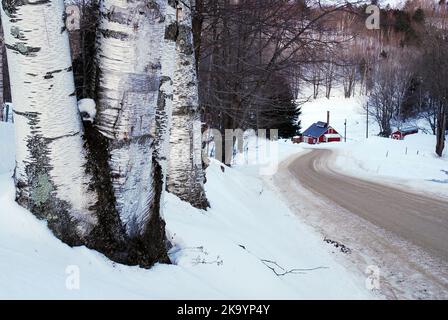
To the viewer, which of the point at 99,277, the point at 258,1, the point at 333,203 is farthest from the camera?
the point at 333,203

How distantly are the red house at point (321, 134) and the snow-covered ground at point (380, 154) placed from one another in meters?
3.04

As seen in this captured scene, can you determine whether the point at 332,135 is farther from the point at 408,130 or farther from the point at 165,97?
the point at 165,97

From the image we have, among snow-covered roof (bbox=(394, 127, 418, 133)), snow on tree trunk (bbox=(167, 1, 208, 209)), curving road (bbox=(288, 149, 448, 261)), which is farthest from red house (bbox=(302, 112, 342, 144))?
snow on tree trunk (bbox=(167, 1, 208, 209))

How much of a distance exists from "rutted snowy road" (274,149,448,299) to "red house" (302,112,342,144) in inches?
1761

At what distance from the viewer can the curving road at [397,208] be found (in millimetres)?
8148

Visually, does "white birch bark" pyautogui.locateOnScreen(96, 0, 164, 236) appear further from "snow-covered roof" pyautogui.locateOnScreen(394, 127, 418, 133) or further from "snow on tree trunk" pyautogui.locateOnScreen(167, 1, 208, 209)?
"snow-covered roof" pyautogui.locateOnScreen(394, 127, 418, 133)

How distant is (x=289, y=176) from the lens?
1884cm

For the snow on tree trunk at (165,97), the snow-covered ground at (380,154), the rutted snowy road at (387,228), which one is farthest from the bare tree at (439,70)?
the snow on tree trunk at (165,97)

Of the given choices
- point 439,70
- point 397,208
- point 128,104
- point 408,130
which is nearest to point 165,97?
point 128,104

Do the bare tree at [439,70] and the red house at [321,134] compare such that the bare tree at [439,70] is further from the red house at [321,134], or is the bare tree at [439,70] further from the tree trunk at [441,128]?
the red house at [321,134]
